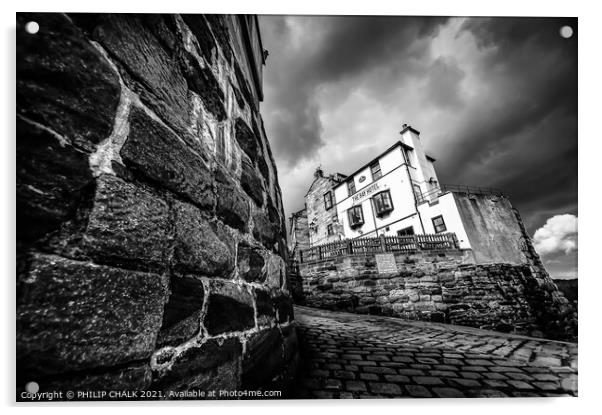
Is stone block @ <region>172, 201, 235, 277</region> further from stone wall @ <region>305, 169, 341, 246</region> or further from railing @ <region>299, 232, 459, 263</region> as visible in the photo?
stone wall @ <region>305, 169, 341, 246</region>

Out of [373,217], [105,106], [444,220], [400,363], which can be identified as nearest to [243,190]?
[105,106]

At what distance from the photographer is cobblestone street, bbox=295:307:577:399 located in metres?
1.61

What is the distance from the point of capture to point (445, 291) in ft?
23.7

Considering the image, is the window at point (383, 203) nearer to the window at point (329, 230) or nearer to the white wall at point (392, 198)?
the white wall at point (392, 198)

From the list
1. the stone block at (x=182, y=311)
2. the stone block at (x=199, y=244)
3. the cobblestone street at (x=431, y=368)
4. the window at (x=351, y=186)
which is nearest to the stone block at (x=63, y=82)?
the stone block at (x=199, y=244)

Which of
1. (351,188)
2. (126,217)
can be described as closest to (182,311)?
(126,217)

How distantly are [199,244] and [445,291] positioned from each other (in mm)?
8026

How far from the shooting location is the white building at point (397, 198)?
37.7 feet

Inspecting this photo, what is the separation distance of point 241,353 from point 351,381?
3.54 ft

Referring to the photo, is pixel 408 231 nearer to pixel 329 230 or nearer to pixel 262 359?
pixel 329 230

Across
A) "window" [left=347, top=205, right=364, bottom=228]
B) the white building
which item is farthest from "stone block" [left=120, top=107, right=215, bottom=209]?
"window" [left=347, top=205, right=364, bottom=228]

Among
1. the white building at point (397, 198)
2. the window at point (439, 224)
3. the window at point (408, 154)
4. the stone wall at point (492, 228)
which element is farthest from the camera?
the window at point (408, 154)

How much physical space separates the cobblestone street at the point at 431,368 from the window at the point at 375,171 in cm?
1200

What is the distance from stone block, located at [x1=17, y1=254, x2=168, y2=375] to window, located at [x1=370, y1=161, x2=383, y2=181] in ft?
48.7
